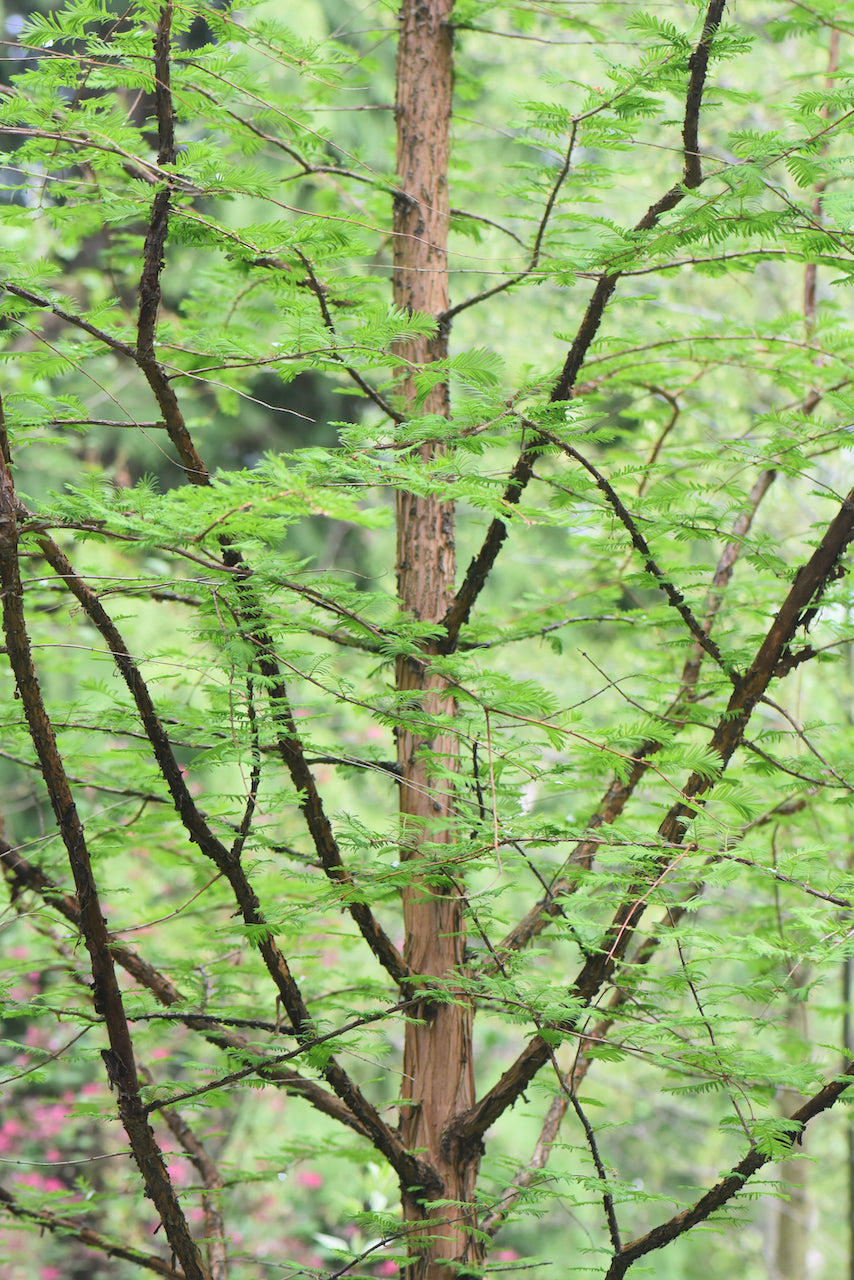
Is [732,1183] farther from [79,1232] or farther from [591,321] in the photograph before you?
[591,321]

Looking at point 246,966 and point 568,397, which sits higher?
point 568,397

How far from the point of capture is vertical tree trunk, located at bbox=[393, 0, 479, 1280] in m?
1.79

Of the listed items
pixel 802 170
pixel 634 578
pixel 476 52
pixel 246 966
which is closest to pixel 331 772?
pixel 246 966

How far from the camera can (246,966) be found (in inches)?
81.7

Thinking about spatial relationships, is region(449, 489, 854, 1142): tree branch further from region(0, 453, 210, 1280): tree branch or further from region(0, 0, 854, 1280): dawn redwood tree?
region(0, 453, 210, 1280): tree branch

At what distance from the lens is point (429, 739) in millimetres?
1884

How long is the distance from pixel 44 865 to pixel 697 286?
20.2 ft

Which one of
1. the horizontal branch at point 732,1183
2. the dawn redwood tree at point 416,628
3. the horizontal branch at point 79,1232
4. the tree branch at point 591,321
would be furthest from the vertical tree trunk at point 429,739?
the horizontal branch at point 79,1232

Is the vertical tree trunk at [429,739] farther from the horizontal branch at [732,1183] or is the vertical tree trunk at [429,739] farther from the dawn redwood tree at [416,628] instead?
the horizontal branch at [732,1183]

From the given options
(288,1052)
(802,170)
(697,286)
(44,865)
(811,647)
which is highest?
(697,286)

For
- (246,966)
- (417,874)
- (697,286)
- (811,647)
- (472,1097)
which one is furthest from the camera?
(697,286)

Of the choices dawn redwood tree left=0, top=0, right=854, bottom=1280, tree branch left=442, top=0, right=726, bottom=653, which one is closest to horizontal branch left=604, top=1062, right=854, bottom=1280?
dawn redwood tree left=0, top=0, right=854, bottom=1280

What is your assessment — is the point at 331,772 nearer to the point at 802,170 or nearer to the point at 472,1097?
the point at 472,1097

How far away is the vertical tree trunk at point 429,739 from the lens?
1.79m
